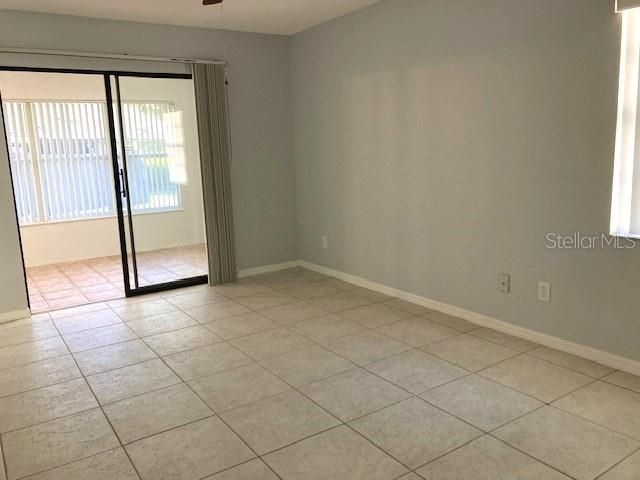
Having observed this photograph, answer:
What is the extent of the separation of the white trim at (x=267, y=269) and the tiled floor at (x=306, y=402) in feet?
4.22

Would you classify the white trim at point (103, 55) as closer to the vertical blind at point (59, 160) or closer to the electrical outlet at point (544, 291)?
the vertical blind at point (59, 160)

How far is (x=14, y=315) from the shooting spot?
4.14 m

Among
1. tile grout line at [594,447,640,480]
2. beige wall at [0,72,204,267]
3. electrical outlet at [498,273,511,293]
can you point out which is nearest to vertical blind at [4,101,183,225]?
beige wall at [0,72,204,267]

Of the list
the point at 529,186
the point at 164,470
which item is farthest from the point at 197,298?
the point at 529,186

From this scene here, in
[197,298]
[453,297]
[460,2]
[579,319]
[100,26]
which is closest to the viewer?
[579,319]

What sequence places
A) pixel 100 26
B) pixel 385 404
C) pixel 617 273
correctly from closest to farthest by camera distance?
pixel 385 404
pixel 617 273
pixel 100 26

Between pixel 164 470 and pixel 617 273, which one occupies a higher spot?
pixel 617 273

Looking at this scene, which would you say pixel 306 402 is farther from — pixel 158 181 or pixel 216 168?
pixel 158 181

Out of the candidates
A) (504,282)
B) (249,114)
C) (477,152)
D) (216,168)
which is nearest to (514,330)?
(504,282)

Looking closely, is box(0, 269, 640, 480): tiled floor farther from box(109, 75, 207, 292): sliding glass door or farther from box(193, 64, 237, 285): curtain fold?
box(193, 64, 237, 285): curtain fold

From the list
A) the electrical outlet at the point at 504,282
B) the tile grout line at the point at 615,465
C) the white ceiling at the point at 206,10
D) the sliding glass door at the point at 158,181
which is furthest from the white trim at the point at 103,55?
the tile grout line at the point at 615,465

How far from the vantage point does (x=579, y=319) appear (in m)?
3.06

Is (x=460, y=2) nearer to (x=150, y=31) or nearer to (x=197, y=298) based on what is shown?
(x=150, y=31)

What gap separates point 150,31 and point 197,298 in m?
2.44
